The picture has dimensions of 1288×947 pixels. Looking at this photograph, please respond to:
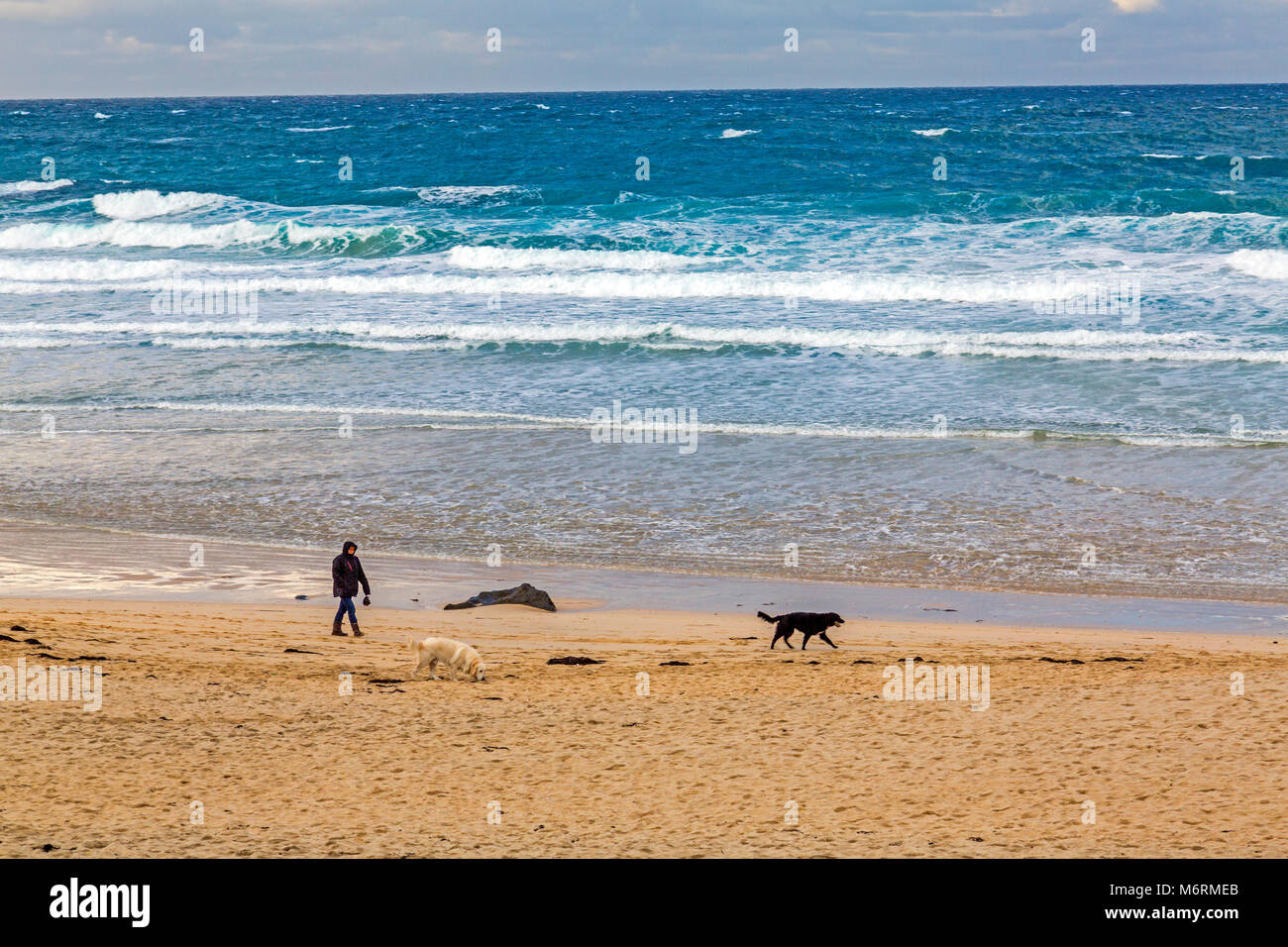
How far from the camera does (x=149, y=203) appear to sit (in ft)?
151

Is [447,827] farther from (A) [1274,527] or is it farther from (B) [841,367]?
(B) [841,367]

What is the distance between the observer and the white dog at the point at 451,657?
Answer: 29.9 ft

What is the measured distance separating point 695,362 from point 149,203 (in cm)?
3151

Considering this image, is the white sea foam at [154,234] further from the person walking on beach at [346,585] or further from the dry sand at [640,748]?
the dry sand at [640,748]

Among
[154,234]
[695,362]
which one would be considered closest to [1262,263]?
[695,362]

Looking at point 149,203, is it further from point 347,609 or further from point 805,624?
point 805,624

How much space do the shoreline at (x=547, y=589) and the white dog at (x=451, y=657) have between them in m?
2.28

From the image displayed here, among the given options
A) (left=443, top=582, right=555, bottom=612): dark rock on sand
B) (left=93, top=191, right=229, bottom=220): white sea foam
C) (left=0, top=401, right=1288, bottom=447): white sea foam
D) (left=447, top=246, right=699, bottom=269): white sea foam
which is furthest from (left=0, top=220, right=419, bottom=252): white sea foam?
(left=443, top=582, right=555, bottom=612): dark rock on sand

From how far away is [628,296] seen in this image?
3003cm

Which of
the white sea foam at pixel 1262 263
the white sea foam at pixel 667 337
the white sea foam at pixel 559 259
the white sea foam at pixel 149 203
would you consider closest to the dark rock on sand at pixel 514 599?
the white sea foam at pixel 667 337
